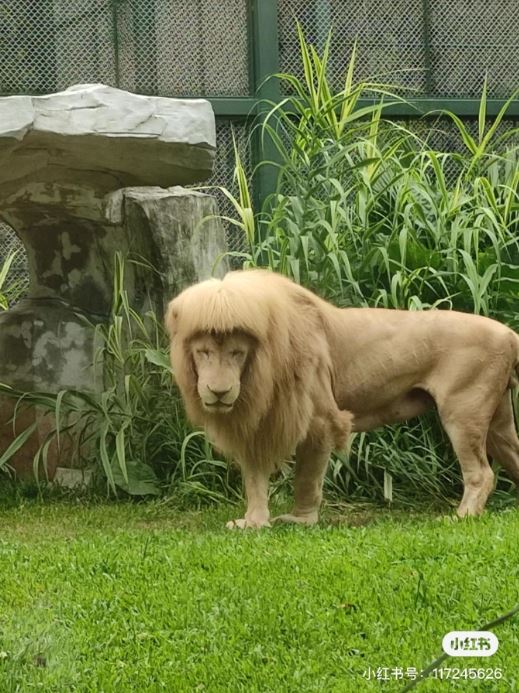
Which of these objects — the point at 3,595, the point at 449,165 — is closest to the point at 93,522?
the point at 3,595

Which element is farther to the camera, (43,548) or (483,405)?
(483,405)

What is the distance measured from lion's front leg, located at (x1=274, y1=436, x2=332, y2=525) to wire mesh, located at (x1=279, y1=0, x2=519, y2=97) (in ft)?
11.2

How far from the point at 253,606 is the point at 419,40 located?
528 cm

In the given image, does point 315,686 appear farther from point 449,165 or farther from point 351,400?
point 449,165

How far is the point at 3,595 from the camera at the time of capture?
3.81 metres

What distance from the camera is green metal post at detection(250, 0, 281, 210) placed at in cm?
753

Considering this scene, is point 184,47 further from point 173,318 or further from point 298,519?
point 298,519

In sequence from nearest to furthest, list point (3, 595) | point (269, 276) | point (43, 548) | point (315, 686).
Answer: point (315, 686), point (3, 595), point (43, 548), point (269, 276)

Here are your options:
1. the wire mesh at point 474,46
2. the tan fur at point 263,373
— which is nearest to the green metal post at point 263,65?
the wire mesh at point 474,46

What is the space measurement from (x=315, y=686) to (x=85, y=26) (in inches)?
206

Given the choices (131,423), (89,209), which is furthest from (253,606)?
(89,209)

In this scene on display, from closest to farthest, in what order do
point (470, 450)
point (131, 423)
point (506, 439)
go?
point (470, 450) < point (506, 439) < point (131, 423)

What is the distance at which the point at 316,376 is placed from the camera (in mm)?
5086

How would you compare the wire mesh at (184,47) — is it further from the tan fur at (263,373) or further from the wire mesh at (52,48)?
the tan fur at (263,373)
